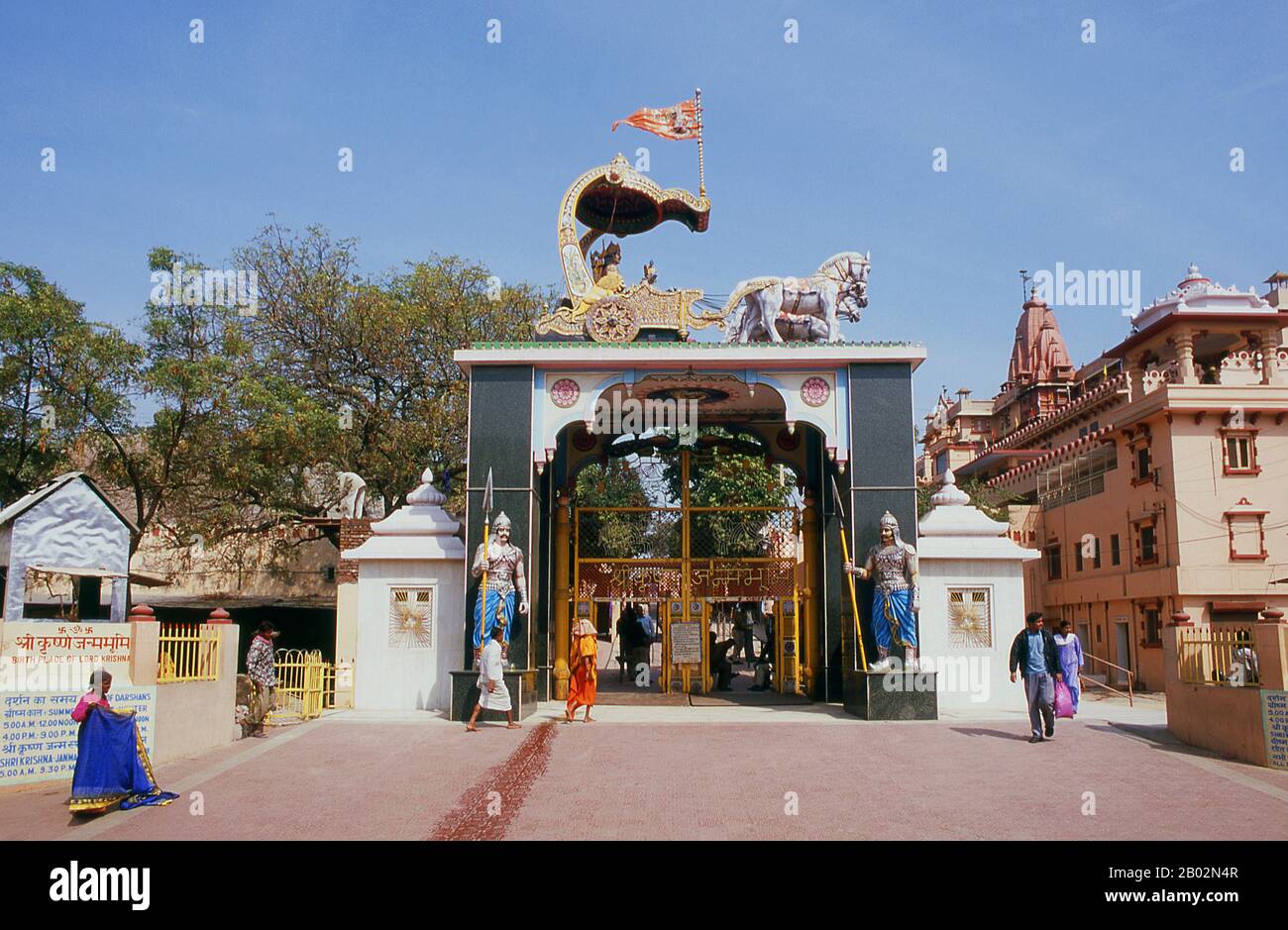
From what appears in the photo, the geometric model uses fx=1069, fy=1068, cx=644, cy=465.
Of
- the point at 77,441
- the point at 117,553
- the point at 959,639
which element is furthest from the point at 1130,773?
the point at 77,441

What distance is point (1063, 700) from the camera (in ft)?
44.8

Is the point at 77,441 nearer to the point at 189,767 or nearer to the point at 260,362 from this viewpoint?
the point at 260,362

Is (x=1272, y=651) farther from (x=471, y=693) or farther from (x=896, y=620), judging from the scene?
(x=471, y=693)

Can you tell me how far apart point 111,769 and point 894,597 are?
9.75 metres

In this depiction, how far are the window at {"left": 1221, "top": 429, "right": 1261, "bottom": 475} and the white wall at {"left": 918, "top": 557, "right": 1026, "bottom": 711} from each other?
13211mm

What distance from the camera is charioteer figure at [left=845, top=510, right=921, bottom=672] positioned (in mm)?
14492

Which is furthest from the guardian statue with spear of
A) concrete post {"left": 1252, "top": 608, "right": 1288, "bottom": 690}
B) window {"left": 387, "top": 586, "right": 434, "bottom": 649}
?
concrete post {"left": 1252, "top": 608, "right": 1288, "bottom": 690}

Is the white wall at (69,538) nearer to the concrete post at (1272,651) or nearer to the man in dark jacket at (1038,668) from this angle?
the man in dark jacket at (1038,668)

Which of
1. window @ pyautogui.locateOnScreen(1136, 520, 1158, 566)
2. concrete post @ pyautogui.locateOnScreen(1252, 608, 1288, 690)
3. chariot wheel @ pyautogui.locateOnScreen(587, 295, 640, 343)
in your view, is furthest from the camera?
window @ pyautogui.locateOnScreen(1136, 520, 1158, 566)

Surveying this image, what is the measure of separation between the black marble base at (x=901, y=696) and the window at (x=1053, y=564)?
20287 millimetres

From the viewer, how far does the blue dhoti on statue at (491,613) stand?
1430 centimetres

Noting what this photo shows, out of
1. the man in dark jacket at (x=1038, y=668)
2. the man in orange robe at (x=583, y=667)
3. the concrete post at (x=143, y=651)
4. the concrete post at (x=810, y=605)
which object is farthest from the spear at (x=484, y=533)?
the man in dark jacket at (x=1038, y=668)

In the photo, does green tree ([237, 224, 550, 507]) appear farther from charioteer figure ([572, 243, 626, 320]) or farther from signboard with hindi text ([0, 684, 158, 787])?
signboard with hindi text ([0, 684, 158, 787])

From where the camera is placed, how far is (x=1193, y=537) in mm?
25547
